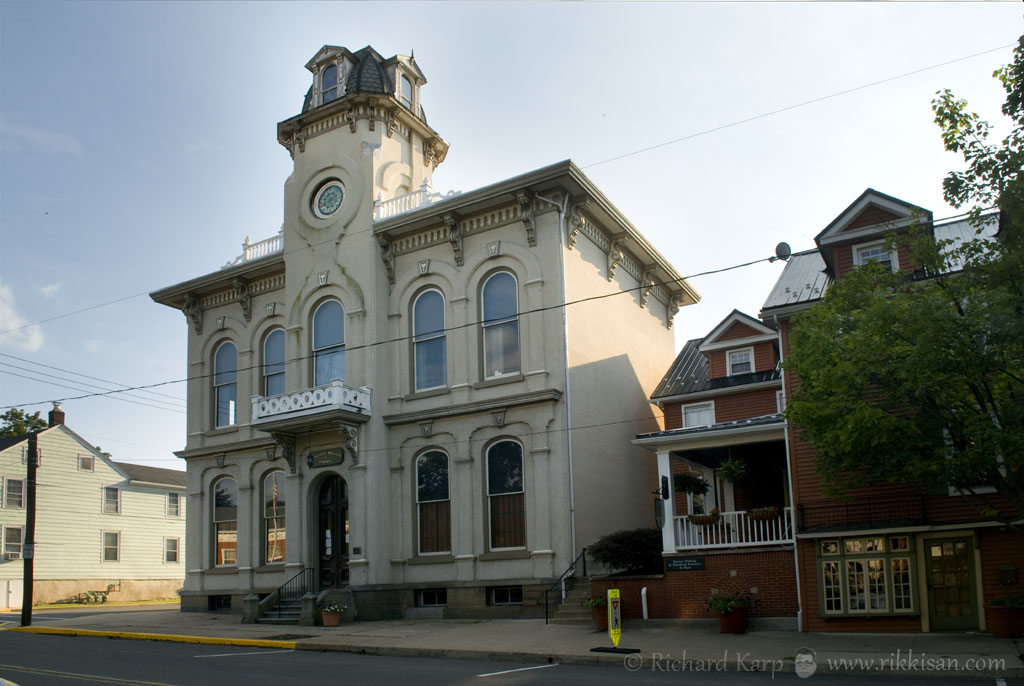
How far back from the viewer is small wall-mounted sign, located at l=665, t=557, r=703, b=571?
20.5 metres

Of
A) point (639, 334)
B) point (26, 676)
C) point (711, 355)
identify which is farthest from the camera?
point (639, 334)

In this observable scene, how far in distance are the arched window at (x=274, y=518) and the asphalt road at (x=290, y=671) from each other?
959 centimetres

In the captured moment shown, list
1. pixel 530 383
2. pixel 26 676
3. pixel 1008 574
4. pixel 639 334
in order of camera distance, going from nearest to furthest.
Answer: pixel 26 676, pixel 1008 574, pixel 530 383, pixel 639 334

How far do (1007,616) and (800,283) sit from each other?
8.63 metres

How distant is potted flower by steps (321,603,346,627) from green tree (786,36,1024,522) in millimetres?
13719

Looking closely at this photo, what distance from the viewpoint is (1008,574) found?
57.3 feet

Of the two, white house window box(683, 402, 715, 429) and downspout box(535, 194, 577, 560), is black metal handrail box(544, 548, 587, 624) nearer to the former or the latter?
downspout box(535, 194, 577, 560)

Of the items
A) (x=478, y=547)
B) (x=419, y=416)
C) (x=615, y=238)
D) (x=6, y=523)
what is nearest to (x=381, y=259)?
(x=419, y=416)

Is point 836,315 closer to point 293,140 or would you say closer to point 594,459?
point 594,459

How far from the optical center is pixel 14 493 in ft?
141

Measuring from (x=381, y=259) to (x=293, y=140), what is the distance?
6.11 meters

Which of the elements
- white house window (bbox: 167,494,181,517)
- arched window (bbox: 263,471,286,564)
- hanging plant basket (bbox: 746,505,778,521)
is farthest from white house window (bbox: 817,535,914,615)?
white house window (bbox: 167,494,181,517)

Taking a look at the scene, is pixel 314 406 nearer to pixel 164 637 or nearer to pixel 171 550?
pixel 164 637

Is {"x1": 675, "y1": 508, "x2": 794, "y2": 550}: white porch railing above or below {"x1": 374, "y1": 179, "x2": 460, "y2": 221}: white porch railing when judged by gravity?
below
